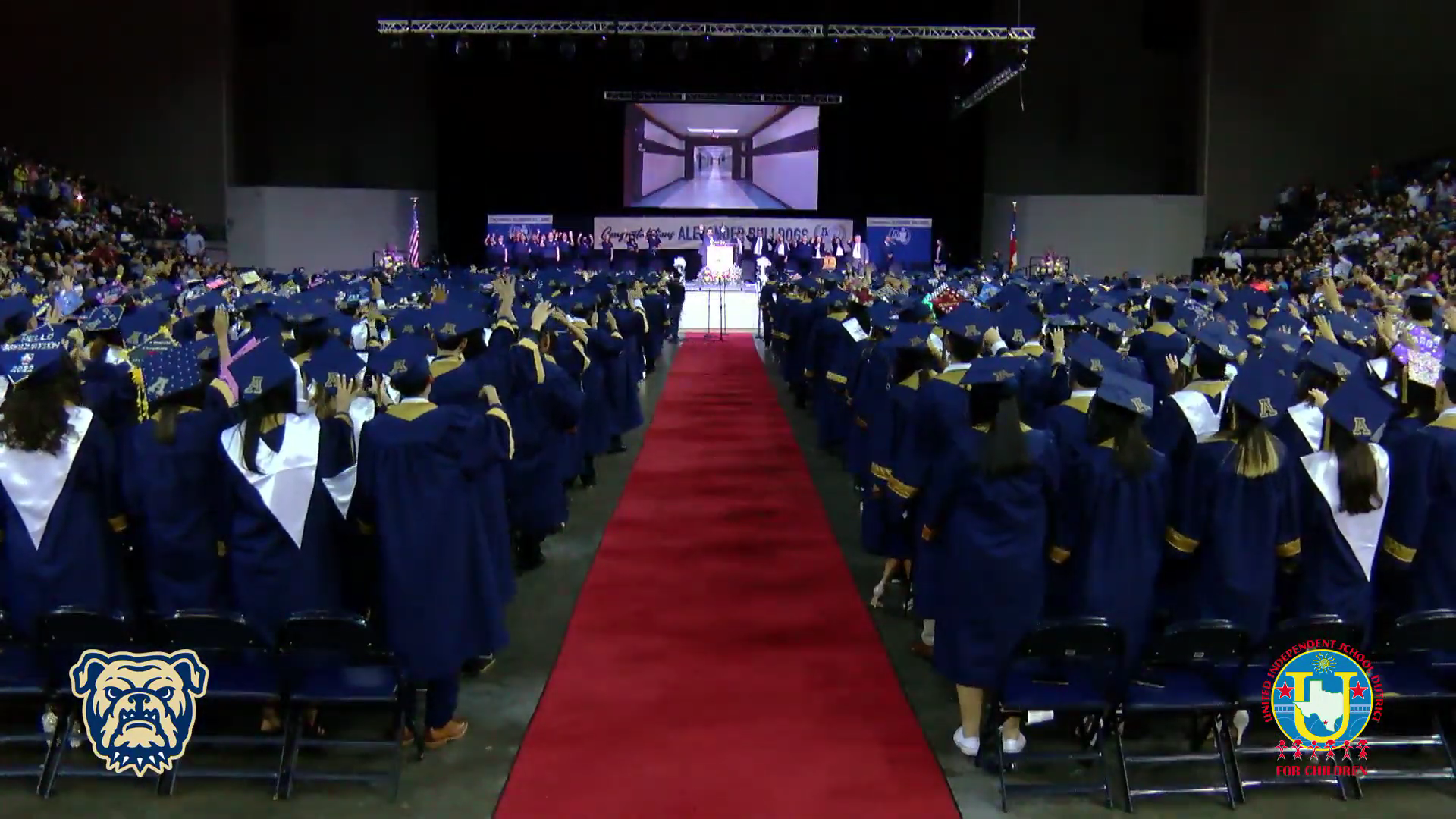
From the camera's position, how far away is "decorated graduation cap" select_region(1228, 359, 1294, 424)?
4.29 metres

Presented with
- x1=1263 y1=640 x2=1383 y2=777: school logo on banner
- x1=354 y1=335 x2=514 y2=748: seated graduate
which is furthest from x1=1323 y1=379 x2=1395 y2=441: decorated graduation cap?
x1=354 y1=335 x2=514 y2=748: seated graduate

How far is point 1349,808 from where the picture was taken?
13.8 feet

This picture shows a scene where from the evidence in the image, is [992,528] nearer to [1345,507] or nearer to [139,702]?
[1345,507]

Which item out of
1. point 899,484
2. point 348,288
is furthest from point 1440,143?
point 899,484

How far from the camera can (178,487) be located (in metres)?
4.43

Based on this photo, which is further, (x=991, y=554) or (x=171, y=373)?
(x=171, y=373)

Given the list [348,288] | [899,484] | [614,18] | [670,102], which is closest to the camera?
[899,484]

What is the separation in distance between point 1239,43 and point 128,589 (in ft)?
87.8

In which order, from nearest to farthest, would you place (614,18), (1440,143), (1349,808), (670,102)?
1. (1349,808)
2. (614,18)
3. (1440,143)
4. (670,102)

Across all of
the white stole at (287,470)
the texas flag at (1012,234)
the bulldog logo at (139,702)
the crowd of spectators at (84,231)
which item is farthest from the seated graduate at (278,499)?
the texas flag at (1012,234)

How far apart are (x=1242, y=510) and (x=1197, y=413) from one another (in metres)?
0.78

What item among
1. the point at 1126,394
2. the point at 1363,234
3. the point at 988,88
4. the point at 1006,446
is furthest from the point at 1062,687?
the point at 988,88

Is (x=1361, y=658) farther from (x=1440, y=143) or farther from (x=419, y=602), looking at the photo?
(x=1440, y=143)

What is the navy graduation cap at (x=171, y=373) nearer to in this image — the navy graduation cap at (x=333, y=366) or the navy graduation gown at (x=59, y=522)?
the navy graduation gown at (x=59, y=522)
